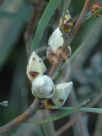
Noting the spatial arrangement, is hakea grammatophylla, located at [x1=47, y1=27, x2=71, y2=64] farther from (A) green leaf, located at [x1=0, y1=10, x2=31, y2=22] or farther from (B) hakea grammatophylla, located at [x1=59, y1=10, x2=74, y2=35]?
(A) green leaf, located at [x1=0, y1=10, x2=31, y2=22]

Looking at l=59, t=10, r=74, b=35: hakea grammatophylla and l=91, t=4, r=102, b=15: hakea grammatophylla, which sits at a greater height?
l=91, t=4, r=102, b=15: hakea grammatophylla

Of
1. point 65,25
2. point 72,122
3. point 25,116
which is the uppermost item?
point 65,25

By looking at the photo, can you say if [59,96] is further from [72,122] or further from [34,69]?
[72,122]

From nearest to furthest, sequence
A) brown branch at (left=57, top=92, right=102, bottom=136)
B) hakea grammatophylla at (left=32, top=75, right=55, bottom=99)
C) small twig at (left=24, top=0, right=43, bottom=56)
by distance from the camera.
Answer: hakea grammatophylla at (left=32, top=75, right=55, bottom=99) → small twig at (left=24, top=0, right=43, bottom=56) → brown branch at (left=57, top=92, right=102, bottom=136)

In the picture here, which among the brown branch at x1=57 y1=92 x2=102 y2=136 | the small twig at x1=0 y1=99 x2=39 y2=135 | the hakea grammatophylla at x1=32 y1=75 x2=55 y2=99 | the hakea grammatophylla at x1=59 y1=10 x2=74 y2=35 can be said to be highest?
the hakea grammatophylla at x1=59 y1=10 x2=74 y2=35

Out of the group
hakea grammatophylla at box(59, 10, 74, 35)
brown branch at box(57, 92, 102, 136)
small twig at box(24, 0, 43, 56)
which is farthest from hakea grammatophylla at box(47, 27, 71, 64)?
brown branch at box(57, 92, 102, 136)

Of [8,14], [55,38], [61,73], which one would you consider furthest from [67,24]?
[8,14]

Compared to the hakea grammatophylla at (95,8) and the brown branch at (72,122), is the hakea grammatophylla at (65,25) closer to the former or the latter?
the hakea grammatophylla at (95,8)

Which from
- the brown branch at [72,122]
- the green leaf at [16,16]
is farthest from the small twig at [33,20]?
the brown branch at [72,122]

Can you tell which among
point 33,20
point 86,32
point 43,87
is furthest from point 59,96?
point 33,20
